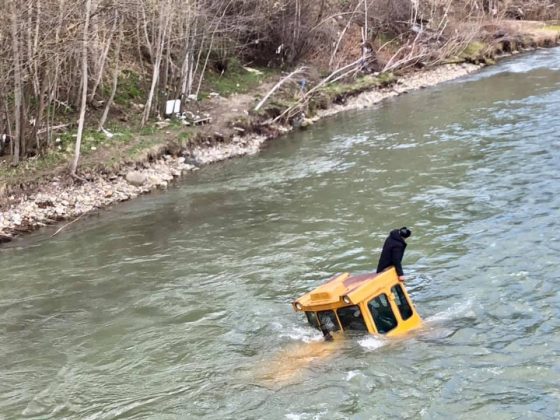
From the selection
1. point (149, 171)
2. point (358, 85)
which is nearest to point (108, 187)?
point (149, 171)

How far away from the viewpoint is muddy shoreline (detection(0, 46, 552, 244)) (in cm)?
1944

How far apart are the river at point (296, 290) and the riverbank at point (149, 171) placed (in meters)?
0.92

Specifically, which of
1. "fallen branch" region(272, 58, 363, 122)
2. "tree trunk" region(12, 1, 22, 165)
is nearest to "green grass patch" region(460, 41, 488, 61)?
"fallen branch" region(272, 58, 363, 122)

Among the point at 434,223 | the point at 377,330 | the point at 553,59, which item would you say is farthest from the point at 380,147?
the point at 553,59

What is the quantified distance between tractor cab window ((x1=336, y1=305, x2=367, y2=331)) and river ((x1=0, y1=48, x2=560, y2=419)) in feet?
0.56

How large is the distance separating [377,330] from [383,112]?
23.5m

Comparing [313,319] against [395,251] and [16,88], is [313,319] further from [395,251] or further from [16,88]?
[16,88]

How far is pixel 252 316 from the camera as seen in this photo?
39.5 feet

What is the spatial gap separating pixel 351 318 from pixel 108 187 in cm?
1433

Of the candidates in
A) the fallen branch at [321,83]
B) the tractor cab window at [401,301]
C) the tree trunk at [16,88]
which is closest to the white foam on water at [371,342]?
the tractor cab window at [401,301]

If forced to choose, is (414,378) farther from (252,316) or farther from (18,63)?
(18,63)

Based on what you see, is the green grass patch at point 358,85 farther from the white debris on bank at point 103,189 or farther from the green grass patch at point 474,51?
the green grass patch at point 474,51

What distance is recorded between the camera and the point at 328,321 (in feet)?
32.7

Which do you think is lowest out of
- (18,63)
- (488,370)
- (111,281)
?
(488,370)
